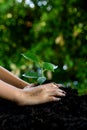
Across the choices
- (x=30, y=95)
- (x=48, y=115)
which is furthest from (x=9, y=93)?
(x=48, y=115)

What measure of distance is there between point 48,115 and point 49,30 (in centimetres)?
365

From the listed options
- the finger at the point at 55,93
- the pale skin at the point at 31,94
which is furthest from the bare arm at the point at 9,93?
the finger at the point at 55,93

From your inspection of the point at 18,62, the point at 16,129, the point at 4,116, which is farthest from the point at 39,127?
the point at 18,62

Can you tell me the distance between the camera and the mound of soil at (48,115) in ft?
4.51

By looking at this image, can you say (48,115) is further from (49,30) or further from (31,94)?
(49,30)

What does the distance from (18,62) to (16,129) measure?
3018mm

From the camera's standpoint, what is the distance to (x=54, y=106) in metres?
1.62

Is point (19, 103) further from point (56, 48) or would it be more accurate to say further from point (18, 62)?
point (56, 48)

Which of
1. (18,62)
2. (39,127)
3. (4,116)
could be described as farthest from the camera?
(18,62)

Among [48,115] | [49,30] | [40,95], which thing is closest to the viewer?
[48,115]

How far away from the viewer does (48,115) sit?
147cm

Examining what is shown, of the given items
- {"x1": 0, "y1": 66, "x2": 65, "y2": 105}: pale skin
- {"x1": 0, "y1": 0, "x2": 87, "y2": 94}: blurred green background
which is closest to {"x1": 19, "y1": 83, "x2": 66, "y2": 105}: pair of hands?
{"x1": 0, "y1": 66, "x2": 65, "y2": 105}: pale skin

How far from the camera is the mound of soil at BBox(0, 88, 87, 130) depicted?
1.37 metres

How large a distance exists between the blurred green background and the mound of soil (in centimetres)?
304
